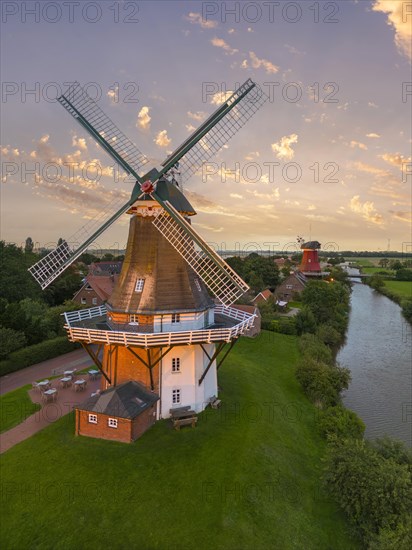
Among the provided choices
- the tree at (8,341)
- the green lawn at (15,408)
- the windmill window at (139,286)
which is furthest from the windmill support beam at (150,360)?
the tree at (8,341)

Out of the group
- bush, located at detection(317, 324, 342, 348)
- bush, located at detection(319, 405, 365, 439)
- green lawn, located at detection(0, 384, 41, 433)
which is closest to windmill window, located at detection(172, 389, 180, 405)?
bush, located at detection(319, 405, 365, 439)

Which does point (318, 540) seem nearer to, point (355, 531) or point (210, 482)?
point (355, 531)

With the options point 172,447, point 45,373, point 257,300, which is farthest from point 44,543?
point 257,300

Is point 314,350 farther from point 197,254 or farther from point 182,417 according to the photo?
point 197,254

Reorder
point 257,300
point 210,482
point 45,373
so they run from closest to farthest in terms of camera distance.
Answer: point 210,482, point 45,373, point 257,300

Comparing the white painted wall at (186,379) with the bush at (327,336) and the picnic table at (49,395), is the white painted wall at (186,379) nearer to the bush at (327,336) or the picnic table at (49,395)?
the picnic table at (49,395)

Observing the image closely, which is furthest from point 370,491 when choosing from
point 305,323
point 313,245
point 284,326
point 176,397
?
point 313,245

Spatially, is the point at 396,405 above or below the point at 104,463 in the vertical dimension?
below
